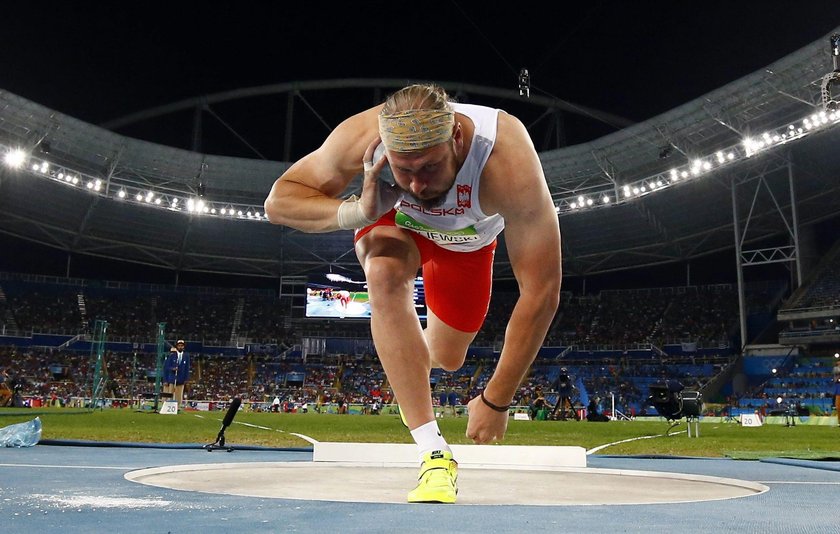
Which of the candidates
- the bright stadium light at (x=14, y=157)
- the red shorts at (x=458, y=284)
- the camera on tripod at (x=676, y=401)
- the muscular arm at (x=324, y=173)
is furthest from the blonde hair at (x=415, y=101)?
the bright stadium light at (x=14, y=157)

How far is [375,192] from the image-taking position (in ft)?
8.08

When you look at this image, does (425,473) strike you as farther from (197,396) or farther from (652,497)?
(197,396)

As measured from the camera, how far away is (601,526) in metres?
2.15

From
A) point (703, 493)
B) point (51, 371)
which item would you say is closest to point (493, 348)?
Result: point (51, 371)

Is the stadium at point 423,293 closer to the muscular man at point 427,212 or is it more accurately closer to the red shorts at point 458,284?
the red shorts at point 458,284

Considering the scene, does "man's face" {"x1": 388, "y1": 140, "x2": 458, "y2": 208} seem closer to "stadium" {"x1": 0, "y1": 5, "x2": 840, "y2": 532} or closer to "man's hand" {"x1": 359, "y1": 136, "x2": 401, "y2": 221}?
"man's hand" {"x1": 359, "y1": 136, "x2": 401, "y2": 221}

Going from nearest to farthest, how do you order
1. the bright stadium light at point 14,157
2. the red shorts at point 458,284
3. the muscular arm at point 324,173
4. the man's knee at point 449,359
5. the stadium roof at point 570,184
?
the muscular arm at point 324,173 → the red shorts at point 458,284 → the man's knee at point 449,359 → the stadium roof at point 570,184 → the bright stadium light at point 14,157

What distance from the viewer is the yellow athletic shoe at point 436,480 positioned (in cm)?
279

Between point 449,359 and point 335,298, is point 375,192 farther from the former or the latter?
point 335,298

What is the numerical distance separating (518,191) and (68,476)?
2.70 meters

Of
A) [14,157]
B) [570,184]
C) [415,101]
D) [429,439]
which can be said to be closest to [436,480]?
[429,439]

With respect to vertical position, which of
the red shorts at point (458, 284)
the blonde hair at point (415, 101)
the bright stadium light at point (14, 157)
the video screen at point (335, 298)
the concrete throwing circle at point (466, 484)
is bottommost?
the concrete throwing circle at point (466, 484)

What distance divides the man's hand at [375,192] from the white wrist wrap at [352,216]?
0.11ft

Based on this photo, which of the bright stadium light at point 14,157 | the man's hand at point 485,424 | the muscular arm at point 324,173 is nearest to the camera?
the muscular arm at point 324,173
